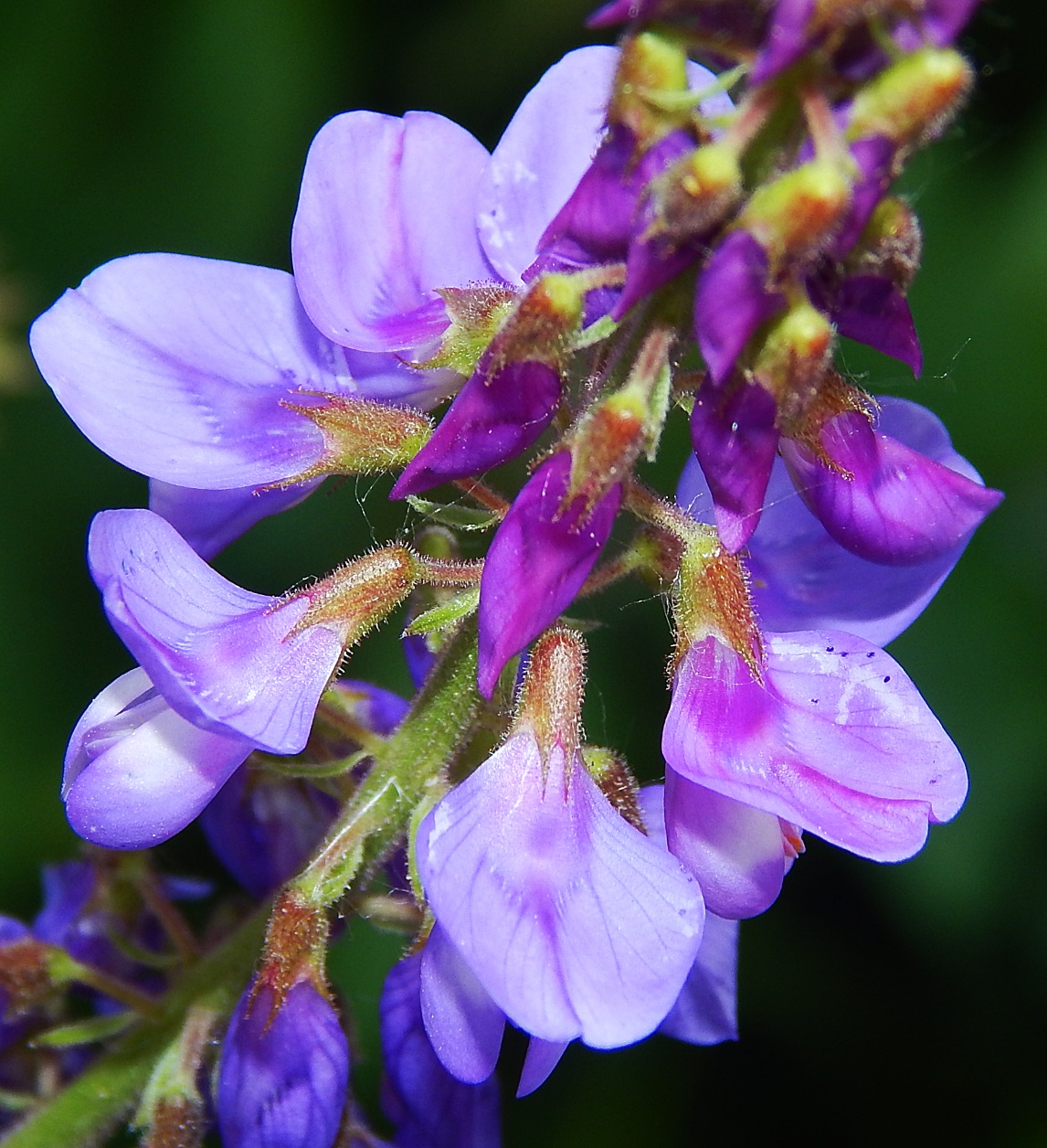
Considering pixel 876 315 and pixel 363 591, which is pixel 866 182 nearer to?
pixel 876 315

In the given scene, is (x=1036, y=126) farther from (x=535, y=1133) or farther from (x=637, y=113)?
(x=637, y=113)

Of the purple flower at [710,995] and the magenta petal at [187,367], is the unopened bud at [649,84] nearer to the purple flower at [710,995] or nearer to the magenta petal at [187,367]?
the magenta petal at [187,367]

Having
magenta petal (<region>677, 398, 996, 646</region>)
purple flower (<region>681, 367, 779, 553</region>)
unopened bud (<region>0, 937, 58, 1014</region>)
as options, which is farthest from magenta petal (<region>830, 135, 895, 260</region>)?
unopened bud (<region>0, 937, 58, 1014</region>)

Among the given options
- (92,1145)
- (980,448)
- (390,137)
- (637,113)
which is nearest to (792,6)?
(637,113)

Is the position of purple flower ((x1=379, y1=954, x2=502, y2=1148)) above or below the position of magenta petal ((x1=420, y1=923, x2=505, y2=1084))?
below

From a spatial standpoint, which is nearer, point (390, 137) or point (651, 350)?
point (651, 350)

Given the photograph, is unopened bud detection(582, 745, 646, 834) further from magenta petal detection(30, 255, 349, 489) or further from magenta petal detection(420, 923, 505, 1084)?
magenta petal detection(30, 255, 349, 489)
